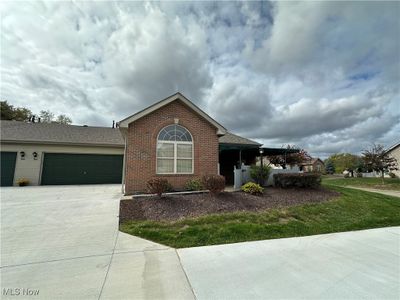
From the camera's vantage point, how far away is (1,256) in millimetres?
3959

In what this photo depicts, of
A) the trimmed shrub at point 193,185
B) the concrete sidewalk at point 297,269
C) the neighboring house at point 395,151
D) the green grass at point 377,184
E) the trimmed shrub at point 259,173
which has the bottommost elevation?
the concrete sidewalk at point 297,269

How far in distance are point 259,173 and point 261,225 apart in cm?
633

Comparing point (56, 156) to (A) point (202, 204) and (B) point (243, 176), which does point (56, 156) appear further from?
(B) point (243, 176)

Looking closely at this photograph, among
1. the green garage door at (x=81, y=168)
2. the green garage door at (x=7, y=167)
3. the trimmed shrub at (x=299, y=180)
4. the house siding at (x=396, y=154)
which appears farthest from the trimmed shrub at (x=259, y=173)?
the house siding at (x=396, y=154)

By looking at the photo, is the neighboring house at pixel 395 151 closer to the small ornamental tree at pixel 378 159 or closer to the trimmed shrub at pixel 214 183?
the small ornamental tree at pixel 378 159

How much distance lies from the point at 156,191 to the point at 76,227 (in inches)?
129

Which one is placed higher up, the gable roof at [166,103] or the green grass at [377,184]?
the gable roof at [166,103]

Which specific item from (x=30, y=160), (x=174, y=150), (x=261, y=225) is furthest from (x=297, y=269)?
(x=30, y=160)

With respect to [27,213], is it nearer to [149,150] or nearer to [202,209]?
[149,150]

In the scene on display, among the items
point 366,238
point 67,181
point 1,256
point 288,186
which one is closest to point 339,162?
point 288,186

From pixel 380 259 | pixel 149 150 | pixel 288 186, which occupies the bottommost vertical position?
pixel 380 259

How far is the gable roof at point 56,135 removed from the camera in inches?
574

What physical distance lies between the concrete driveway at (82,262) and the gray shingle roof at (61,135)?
9845 millimetres

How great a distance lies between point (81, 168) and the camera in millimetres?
15297
